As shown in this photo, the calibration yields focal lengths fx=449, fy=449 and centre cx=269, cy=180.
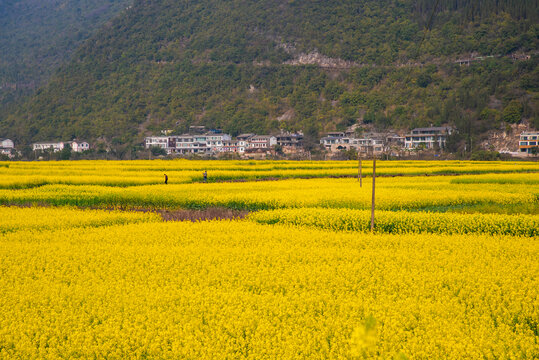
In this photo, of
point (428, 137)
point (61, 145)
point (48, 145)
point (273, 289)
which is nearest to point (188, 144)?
point (61, 145)

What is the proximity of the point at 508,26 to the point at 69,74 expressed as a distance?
414 ft

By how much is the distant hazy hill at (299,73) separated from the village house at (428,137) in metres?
3.50

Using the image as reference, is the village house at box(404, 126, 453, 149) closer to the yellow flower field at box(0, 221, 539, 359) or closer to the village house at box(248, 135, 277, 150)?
the village house at box(248, 135, 277, 150)

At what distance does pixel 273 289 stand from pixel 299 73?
4863 inches

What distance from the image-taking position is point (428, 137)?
275 ft

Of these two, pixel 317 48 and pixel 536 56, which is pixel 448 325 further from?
pixel 317 48

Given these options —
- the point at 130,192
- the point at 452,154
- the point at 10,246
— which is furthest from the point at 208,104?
the point at 10,246

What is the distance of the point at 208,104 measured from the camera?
398ft

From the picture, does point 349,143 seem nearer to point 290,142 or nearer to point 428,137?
point 290,142

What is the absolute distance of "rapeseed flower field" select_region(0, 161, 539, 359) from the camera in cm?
605

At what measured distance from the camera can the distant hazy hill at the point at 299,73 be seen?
94.5 meters

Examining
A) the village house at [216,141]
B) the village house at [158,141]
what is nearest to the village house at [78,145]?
the village house at [158,141]

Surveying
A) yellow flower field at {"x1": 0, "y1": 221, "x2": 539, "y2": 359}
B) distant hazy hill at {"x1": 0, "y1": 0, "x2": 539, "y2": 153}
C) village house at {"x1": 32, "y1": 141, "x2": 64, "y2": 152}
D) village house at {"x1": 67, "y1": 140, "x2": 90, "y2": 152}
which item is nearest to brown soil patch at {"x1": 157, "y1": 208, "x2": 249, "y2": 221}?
yellow flower field at {"x1": 0, "y1": 221, "x2": 539, "y2": 359}

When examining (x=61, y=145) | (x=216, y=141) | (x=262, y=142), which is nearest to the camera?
(x=262, y=142)
